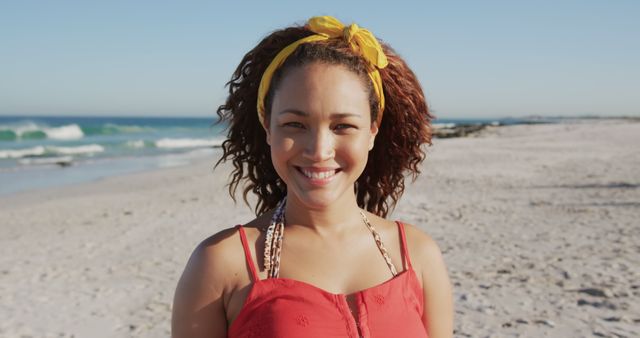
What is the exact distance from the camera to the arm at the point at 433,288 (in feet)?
7.18

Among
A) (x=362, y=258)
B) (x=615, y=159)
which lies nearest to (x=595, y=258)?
(x=362, y=258)

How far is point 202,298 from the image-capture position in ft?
6.23

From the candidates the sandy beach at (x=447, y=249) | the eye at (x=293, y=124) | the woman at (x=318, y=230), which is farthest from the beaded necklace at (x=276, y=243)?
the sandy beach at (x=447, y=249)

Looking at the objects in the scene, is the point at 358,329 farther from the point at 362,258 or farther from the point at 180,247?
the point at 180,247

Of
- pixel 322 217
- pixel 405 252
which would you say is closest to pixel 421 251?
pixel 405 252

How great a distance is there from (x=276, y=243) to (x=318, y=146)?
0.36m

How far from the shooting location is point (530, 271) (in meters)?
7.03

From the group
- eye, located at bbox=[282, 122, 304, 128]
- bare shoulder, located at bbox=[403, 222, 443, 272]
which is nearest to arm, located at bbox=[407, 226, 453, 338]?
bare shoulder, located at bbox=[403, 222, 443, 272]

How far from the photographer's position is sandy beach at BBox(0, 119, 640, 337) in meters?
5.87

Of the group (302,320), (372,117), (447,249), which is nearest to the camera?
(302,320)

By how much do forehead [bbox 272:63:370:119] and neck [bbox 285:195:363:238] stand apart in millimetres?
357

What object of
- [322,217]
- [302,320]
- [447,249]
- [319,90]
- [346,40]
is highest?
[346,40]

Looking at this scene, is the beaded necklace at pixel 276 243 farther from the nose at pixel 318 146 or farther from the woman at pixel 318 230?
the nose at pixel 318 146

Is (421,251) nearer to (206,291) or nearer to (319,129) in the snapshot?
(319,129)
